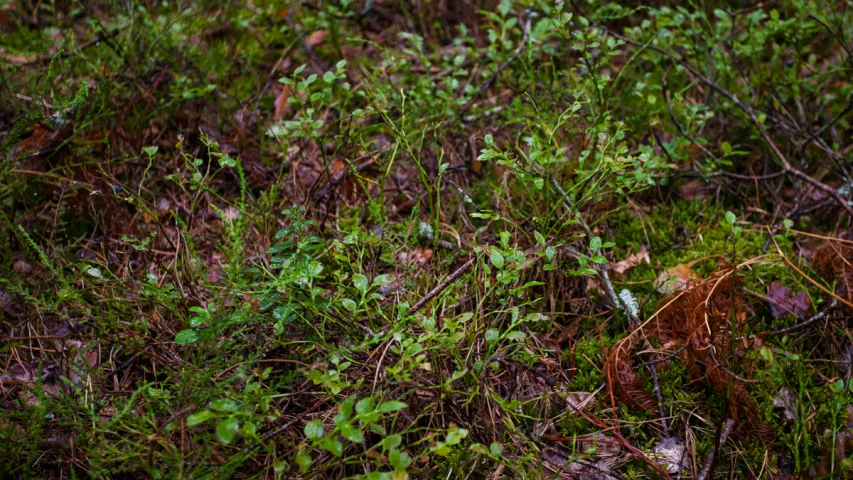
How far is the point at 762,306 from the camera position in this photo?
2533 mm

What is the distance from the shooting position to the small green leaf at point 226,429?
5.27ft

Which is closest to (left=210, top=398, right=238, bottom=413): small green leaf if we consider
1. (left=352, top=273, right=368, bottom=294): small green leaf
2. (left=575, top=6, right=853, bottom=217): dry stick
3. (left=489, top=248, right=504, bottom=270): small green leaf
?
(left=352, top=273, right=368, bottom=294): small green leaf

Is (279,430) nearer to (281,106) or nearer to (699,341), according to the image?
(699,341)

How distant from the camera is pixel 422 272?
245cm

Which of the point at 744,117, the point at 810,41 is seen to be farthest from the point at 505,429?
the point at 810,41

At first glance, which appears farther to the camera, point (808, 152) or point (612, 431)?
point (808, 152)

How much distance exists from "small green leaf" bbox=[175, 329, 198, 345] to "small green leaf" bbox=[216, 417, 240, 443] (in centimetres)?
43

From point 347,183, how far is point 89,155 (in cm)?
125

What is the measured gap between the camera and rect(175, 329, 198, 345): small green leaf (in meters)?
1.96

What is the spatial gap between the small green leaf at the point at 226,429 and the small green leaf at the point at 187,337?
0.43m

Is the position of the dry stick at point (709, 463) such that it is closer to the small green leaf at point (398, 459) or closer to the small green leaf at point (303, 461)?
the small green leaf at point (398, 459)

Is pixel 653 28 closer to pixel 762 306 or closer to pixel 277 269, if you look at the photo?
pixel 762 306

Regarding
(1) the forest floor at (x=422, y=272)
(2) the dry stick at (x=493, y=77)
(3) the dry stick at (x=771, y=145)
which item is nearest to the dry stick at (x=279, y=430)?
(1) the forest floor at (x=422, y=272)

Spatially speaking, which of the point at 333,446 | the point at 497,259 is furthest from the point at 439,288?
the point at 333,446
